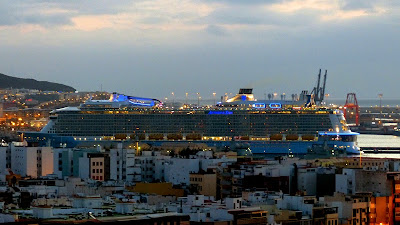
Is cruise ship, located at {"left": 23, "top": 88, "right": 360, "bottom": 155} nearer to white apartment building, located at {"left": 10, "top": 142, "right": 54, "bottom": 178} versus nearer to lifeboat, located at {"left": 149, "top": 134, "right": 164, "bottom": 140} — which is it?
lifeboat, located at {"left": 149, "top": 134, "right": 164, "bottom": 140}

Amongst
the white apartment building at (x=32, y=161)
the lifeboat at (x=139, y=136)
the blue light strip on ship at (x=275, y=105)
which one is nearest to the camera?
the white apartment building at (x=32, y=161)

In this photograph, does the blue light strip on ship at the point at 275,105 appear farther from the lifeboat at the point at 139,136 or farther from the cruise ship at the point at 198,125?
the lifeboat at the point at 139,136

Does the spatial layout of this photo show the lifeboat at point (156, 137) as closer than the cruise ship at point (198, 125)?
No

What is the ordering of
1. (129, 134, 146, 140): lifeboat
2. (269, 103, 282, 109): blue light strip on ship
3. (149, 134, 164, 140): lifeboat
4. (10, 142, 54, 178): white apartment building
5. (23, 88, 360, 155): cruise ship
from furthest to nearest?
(269, 103, 282, 109): blue light strip on ship
(149, 134, 164, 140): lifeboat
(129, 134, 146, 140): lifeboat
(23, 88, 360, 155): cruise ship
(10, 142, 54, 178): white apartment building

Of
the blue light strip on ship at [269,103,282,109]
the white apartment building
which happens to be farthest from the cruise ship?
the white apartment building

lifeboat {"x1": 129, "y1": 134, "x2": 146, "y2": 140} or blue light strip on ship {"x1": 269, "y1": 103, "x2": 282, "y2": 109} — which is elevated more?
blue light strip on ship {"x1": 269, "y1": 103, "x2": 282, "y2": 109}

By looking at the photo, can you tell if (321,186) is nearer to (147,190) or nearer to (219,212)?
(147,190)

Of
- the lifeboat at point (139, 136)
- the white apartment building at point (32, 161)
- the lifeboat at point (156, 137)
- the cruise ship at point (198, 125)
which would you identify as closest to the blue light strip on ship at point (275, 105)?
the cruise ship at point (198, 125)

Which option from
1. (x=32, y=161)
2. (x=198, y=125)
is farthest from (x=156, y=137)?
(x=32, y=161)
